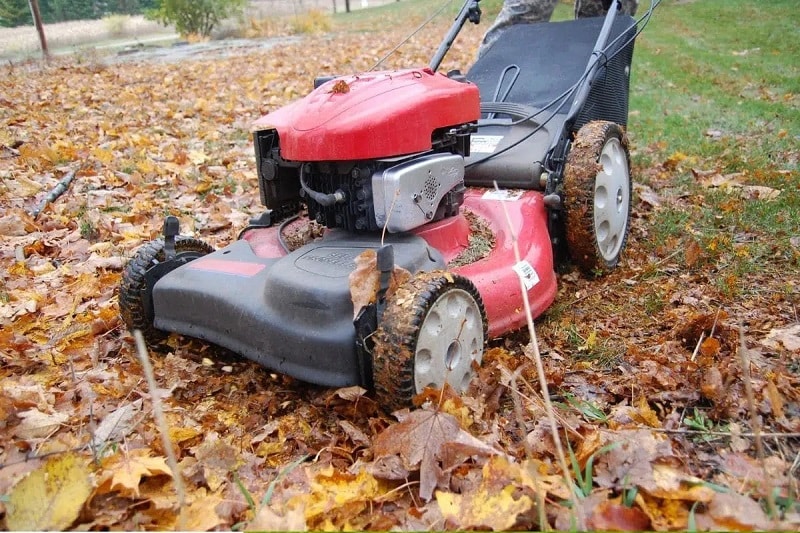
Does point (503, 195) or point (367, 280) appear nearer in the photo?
point (367, 280)

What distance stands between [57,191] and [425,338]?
9.58ft

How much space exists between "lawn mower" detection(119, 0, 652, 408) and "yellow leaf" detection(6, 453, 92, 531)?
63 centimetres

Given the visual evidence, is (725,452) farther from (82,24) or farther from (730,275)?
(82,24)

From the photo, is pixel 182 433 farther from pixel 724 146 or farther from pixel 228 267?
pixel 724 146

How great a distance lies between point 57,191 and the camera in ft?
12.4

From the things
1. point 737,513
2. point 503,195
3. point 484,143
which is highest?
point 484,143

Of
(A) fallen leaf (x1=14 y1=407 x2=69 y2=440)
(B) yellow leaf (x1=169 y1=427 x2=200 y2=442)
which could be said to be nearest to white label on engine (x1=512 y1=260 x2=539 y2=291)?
(B) yellow leaf (x1=169 y1=427 x2=200 y2=442)

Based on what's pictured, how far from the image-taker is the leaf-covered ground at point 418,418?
1.34 m

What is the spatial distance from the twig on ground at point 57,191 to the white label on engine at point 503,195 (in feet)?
7.87

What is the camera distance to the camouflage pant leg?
148 inches

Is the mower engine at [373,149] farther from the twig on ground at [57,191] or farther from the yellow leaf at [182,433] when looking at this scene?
the twig on ground at [57,191]

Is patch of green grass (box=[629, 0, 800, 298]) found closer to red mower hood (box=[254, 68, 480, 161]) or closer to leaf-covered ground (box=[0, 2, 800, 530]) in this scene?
leaf-covered ground (box=[0, 2, 800, 530])

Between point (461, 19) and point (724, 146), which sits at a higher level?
point (461, 19)

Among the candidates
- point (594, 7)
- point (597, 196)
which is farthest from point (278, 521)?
point (594, 7)
